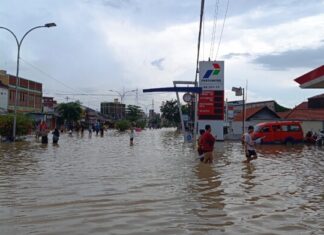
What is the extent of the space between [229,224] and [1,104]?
55.6m

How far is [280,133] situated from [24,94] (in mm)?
43841

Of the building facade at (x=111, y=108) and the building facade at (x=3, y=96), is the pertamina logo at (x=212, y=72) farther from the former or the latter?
the building facade at (x=111, y=108)

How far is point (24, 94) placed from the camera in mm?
68875

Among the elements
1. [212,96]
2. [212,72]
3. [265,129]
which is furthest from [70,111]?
[265,129]

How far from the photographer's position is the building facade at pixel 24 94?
204 feet

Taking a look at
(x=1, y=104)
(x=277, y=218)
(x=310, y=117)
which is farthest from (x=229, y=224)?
(x=1, y=104)

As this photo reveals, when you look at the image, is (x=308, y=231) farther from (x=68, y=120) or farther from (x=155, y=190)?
(x=68, y=120)

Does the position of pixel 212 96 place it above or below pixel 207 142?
above

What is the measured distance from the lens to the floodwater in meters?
7.50

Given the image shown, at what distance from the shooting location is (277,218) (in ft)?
27.0

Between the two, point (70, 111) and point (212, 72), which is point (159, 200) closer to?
point (212, 72)

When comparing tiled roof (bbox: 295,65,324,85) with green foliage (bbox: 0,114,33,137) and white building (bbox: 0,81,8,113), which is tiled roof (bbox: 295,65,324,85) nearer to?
green foliage (bbox: 0,114,33,137)

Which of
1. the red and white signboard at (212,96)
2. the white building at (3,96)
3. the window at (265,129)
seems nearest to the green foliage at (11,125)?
the red and white signboard at (212,96)

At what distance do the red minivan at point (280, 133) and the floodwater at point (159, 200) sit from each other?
20169 mm
